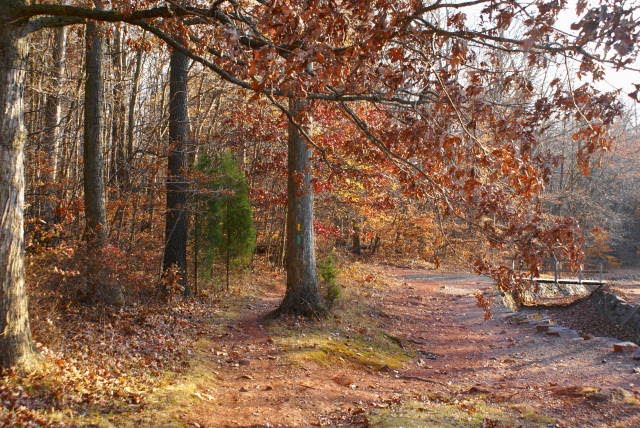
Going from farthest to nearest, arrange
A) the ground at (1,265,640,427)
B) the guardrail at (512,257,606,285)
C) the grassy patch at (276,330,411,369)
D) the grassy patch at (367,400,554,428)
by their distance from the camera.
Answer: the guardrail at (512,257,606,285) → the grassy patch at (276,330,411,369) → the ground at (1,265,640,427) → the grassy patch at (367,400,554,428)

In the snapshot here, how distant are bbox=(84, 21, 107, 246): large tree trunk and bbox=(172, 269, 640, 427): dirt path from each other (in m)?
3.20

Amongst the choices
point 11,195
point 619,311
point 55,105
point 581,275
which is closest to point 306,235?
point 11,195

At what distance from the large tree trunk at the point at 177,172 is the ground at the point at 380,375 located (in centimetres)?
161

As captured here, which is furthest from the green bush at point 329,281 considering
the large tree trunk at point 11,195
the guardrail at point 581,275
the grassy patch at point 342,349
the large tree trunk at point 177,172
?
the large tree trunk at point 11,195

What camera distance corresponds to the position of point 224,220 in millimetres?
13508

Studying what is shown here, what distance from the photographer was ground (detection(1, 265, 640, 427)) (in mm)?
6164

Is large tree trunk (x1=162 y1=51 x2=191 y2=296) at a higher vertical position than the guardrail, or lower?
higher

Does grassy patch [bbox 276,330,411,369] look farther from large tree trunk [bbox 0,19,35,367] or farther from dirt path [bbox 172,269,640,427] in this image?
large tree trunk [bbox 0,19,35,367]

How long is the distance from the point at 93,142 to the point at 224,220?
4513 mm

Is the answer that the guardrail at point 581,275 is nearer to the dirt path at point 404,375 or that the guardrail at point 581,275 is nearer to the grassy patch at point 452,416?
the dirt path at point 404,375

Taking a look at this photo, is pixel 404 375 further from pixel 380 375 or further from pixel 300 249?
pixel 300 249

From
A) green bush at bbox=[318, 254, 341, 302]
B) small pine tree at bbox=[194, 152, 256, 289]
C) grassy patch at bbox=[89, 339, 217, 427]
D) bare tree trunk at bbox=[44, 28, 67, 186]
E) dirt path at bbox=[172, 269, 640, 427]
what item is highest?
bare tree trunk at bbox=[44, 28, 67, 186]

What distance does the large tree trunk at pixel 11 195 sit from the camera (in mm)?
5430

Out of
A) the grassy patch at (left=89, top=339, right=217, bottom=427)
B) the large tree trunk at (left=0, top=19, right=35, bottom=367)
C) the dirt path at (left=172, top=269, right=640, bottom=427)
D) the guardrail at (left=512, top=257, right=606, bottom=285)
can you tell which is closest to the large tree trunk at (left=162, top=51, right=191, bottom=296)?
the dirt path at (left=172, top=269, right=640, bottom=427)
